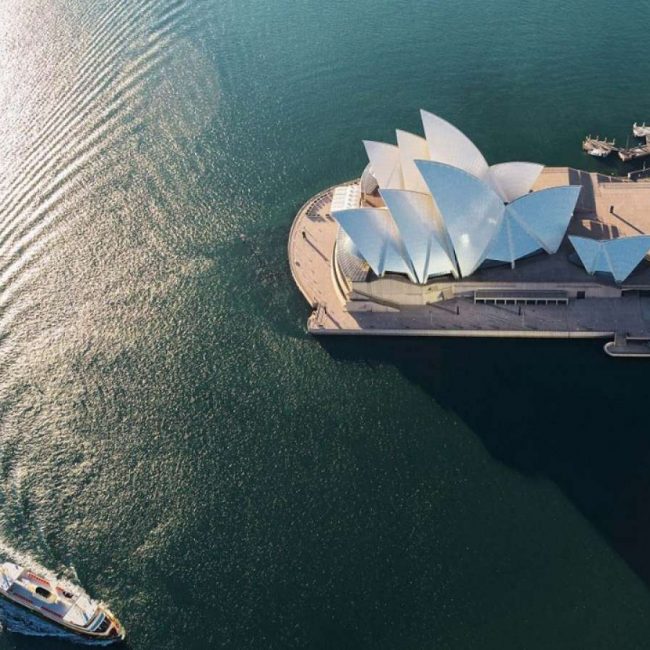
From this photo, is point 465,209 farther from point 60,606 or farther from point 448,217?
point 60,606

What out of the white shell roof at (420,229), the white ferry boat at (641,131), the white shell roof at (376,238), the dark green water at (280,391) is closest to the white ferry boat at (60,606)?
the dark green water at (280,391)

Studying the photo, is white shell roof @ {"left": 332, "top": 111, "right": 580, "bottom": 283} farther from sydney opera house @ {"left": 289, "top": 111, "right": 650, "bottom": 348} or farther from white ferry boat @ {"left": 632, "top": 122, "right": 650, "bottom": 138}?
white ferry boat @ {"left": 632, "top": 122, "right": 650, "bottom": 138}

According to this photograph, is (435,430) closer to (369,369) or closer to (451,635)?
(369,369)

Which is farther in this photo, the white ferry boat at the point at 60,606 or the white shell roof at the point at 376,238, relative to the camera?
the white shell roof at the point at 376,238

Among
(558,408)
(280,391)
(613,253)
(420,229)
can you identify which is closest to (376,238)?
(420,229)

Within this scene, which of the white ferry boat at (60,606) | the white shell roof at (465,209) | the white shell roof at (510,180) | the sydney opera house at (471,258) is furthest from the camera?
the white shell roof at (510,180)

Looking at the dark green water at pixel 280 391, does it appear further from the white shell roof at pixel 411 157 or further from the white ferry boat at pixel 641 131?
the white shell roof at pixel 411 157

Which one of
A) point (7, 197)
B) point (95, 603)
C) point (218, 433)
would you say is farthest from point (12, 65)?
point (95, 603)

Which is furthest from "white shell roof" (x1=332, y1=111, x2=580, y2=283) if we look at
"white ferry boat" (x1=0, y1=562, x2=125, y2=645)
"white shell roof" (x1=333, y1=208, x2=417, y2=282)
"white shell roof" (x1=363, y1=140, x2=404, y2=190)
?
"white ferry boat" (x1=0, y1=562, x2=125, y2=645)
